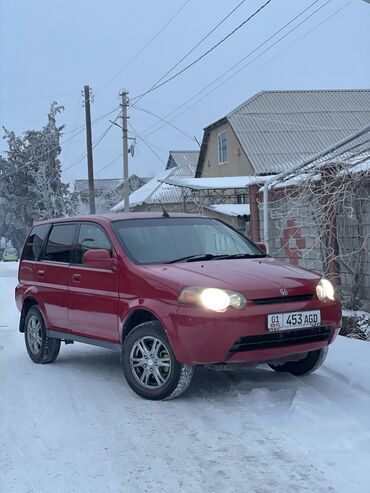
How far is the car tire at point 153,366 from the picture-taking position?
5.10m

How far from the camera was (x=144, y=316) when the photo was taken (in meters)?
5.52

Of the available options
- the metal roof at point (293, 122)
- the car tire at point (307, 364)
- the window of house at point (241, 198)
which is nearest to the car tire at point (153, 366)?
the car tire at point (307, 364)

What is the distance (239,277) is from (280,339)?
607mm

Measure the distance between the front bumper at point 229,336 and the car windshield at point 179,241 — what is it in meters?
0.95

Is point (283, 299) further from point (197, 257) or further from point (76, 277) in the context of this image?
point (76, 277)

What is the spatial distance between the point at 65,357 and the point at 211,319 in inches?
134

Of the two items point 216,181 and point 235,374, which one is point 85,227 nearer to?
point 235,374

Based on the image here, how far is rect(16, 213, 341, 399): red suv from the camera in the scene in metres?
4.85

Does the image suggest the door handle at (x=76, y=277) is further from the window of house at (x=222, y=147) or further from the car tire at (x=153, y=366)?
the window of house at (x=222, y=147)

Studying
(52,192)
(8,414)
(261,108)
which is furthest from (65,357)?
(52,192)

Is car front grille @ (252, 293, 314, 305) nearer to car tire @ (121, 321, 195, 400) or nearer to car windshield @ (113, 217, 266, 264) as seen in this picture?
car tire @ (121, 321, 195, 400)

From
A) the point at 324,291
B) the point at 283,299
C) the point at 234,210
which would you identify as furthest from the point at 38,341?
the point at 234,210

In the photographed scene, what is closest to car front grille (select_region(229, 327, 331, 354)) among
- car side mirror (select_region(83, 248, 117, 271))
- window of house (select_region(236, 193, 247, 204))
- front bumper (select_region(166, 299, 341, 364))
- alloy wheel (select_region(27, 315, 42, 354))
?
front bumper (select_region(166, 299, 341, 364))

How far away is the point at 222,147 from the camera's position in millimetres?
28391
